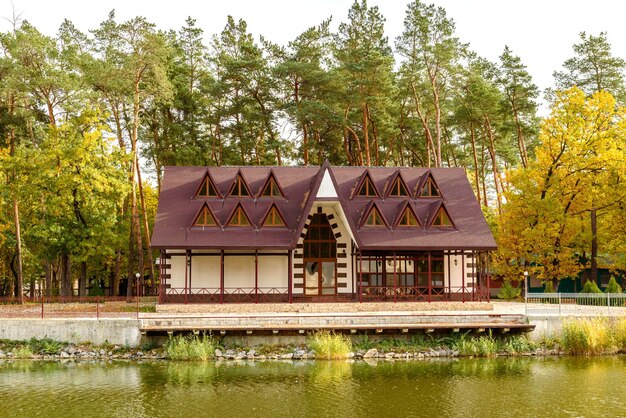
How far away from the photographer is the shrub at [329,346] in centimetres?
2717

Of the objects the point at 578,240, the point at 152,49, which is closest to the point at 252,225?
the point at 152,49

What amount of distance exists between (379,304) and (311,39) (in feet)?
77.2

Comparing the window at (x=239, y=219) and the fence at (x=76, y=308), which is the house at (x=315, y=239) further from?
the fence at (x=76, y=308)

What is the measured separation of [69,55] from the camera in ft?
147

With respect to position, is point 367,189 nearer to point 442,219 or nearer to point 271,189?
point 442,219

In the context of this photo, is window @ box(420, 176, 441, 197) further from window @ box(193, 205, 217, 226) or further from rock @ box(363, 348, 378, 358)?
rock @ box(363, 348, 378, 358)

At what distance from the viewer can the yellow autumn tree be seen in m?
40.9

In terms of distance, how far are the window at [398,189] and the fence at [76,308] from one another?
1452 centimetres

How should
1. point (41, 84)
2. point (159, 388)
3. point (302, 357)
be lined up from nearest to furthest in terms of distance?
point (159, 388), point (302, 357), point (41, 84)

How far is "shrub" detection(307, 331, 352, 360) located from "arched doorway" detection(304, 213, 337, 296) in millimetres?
9465

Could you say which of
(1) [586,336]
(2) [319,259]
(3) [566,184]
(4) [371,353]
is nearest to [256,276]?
(2) [319,259]

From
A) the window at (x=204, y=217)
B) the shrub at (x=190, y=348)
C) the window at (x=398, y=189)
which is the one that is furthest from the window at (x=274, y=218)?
the shrub at (x=190, y=348)

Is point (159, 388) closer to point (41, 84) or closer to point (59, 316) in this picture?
point (59, 316)

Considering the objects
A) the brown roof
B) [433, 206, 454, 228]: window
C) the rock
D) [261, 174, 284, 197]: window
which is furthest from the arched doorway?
the rock
